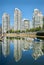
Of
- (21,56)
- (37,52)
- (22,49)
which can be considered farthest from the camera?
(22,49)

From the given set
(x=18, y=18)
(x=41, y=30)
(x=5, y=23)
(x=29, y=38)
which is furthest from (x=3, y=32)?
(x=41, y=30)

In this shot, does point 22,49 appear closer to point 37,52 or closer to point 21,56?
point 37,52

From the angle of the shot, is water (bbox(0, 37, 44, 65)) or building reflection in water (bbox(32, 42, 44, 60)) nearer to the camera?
water (bbox(0, 37, 44, 65))

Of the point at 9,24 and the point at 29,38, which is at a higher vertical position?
the point at 9,24

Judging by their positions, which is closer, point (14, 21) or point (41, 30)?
point (14, 21)

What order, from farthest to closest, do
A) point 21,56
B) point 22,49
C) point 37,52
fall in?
1. point 22,49
2. point 37,52
3. point 21,56

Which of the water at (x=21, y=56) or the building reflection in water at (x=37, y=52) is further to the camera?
the building reflection in water at (x=37, y=52)

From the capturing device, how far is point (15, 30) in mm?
6750

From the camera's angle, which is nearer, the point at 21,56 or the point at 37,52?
the point at 21,56

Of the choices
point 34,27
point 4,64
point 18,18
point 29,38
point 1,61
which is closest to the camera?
point 4,64

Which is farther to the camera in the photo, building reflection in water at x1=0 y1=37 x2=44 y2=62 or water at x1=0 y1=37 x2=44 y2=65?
building reflection in water at x1=0 y1=37 x2=44 y2=62

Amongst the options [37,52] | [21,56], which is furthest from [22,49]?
[21,56]

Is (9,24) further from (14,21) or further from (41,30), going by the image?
(41,30)

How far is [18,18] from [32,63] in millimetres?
4237
